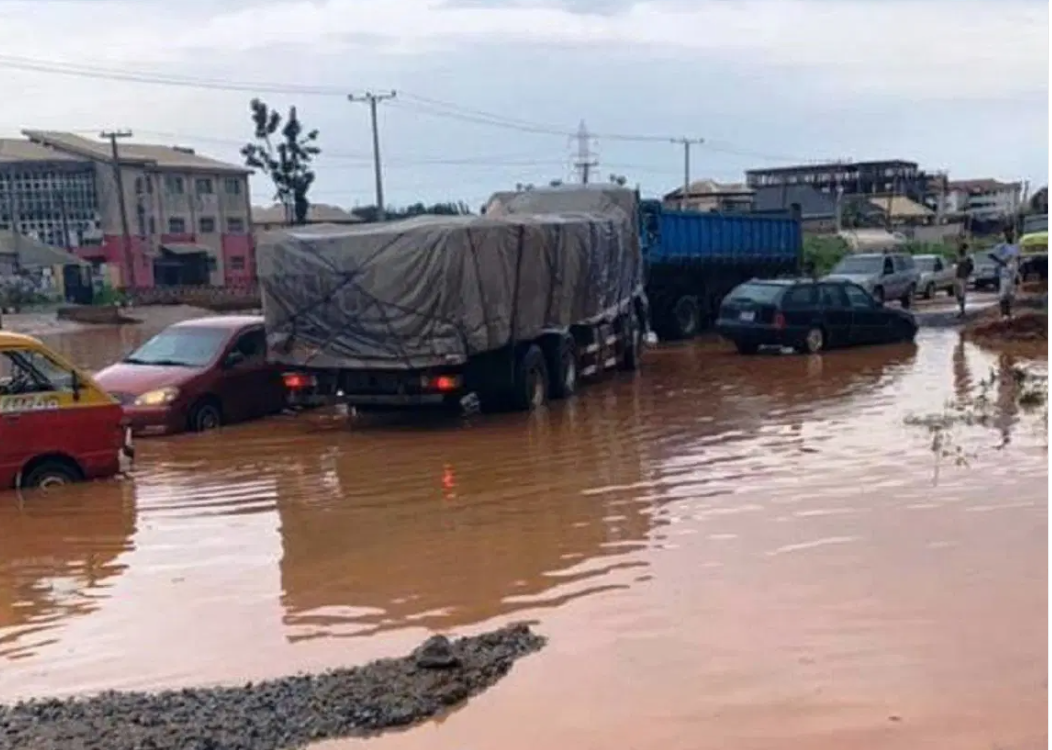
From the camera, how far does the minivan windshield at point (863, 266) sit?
34.2 meters

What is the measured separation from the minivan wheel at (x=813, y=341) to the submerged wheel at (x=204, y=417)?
38.5 feet

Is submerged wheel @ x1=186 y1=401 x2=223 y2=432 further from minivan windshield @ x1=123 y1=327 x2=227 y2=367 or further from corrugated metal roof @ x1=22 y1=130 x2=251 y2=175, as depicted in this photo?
corrugated metal roof @ x1=22 y1=130 x2=251 y2=175

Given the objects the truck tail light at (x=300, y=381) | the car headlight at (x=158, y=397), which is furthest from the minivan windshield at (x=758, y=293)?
the car headlight at (x=158, y=397)

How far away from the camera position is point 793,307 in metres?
23.9

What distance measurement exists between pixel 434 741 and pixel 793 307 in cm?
1907

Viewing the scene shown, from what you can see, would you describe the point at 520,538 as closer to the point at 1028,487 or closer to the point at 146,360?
the point at 1028,487

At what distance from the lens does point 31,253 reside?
220ft

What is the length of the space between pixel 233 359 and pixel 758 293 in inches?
438

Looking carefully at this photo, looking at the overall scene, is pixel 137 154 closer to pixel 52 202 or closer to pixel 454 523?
pixel 52 202

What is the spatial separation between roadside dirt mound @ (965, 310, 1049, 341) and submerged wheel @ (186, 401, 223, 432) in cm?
1554

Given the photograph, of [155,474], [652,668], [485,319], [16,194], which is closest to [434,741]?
[652,668]

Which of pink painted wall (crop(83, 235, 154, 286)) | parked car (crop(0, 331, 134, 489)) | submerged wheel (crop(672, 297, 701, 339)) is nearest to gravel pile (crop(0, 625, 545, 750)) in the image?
parked car (crop(0, 331, 134, 489))

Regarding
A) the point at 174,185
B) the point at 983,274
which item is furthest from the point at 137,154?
the point at 983,274

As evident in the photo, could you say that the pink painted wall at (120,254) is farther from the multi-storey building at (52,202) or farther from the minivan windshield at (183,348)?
the minivan windshield at (183,348)
